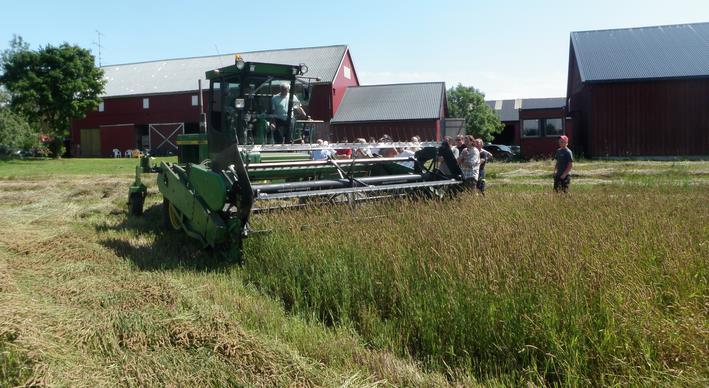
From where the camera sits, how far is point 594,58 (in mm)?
29766

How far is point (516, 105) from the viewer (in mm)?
71750

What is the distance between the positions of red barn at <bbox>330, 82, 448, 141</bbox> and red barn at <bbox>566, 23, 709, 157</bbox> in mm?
9523

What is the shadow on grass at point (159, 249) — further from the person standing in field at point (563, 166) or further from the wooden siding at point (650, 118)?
the wooden siding at point (650, 118)

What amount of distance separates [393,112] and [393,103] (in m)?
1.12

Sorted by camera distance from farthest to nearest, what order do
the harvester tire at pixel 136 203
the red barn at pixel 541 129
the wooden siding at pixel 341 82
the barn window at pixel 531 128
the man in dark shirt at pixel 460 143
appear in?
the wooden siding at pixel 341 82
the barn window at pixel 531 128
the red barn at pixel 541 129
the man in dark shirt at pixel 460 143
the harvester tire at pixel 136 203

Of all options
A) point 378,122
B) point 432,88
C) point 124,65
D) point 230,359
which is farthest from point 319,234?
point 124,65

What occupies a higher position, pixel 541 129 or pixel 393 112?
pixel 393 112

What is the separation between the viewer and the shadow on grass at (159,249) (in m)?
6.73

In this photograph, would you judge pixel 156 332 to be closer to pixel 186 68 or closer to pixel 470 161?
pixel 470 161

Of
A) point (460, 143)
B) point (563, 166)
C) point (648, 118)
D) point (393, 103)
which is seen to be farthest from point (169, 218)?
point (393, 103)

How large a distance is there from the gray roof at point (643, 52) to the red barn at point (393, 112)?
30.3 feet

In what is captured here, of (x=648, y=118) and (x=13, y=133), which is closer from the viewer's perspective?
(x=648, y=118)

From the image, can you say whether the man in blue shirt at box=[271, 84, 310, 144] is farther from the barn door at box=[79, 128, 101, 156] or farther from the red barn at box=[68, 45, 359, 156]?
the barn door at box=[79, 128, 101, 156]

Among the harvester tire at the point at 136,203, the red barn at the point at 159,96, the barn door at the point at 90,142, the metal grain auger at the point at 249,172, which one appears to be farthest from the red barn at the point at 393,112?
the metal grain auger at the point at 249,172
